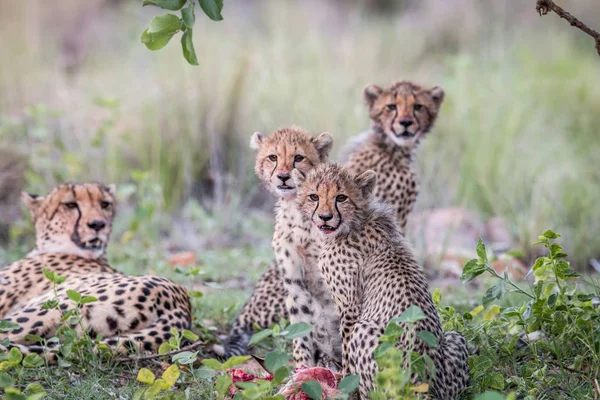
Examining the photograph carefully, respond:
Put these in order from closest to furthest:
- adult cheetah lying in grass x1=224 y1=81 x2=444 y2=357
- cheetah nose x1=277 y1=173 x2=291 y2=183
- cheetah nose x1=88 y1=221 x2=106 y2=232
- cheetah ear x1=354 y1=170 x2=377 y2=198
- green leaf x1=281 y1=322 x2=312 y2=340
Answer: green leaf x1=281 y1=322 x2=312 y2=340 → cheetah ear x1=354 y1=170 x2=377 y2=198 → cheetah nose x1=277 y1=173 x2=291 y2=183 → cheetah nose x1=88 y1=221 x2=106 y2=232 → adult cheetah lying in grass x1=224 y1=81 x2=444 y2=357

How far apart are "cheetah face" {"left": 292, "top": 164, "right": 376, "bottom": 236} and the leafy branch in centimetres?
92

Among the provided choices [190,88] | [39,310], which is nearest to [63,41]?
[190,88]

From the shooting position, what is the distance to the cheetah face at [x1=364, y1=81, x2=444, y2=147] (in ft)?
18.6

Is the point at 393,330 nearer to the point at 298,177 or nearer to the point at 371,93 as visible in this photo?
the point at 298,177

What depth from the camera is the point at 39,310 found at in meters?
4.46

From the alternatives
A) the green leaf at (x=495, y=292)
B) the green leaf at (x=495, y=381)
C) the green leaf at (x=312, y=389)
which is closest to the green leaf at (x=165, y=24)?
the green leaf at (x=312, y=389)

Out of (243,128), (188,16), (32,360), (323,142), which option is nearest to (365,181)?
(323,142)

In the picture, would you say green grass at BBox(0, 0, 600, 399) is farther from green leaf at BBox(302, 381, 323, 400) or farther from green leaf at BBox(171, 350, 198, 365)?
green leaf at BBox(302, 381, 323, 400)

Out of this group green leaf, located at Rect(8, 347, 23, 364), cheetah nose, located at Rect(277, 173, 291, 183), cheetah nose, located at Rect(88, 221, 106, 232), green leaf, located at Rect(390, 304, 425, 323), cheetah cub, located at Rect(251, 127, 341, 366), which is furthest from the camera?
cheetah nose, located at Rect(88, 221, 106, 232)

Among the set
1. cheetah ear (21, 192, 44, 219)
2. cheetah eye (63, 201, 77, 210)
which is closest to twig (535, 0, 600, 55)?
cheetah eye (63, 201, 77, 210)

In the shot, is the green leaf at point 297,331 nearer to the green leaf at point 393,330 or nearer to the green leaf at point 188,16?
the green leaf at point 393,330

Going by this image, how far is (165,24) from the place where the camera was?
11.7ft

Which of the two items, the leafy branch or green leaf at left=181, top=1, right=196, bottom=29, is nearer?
the leafy branch

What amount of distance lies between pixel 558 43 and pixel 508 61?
6.63 feet
